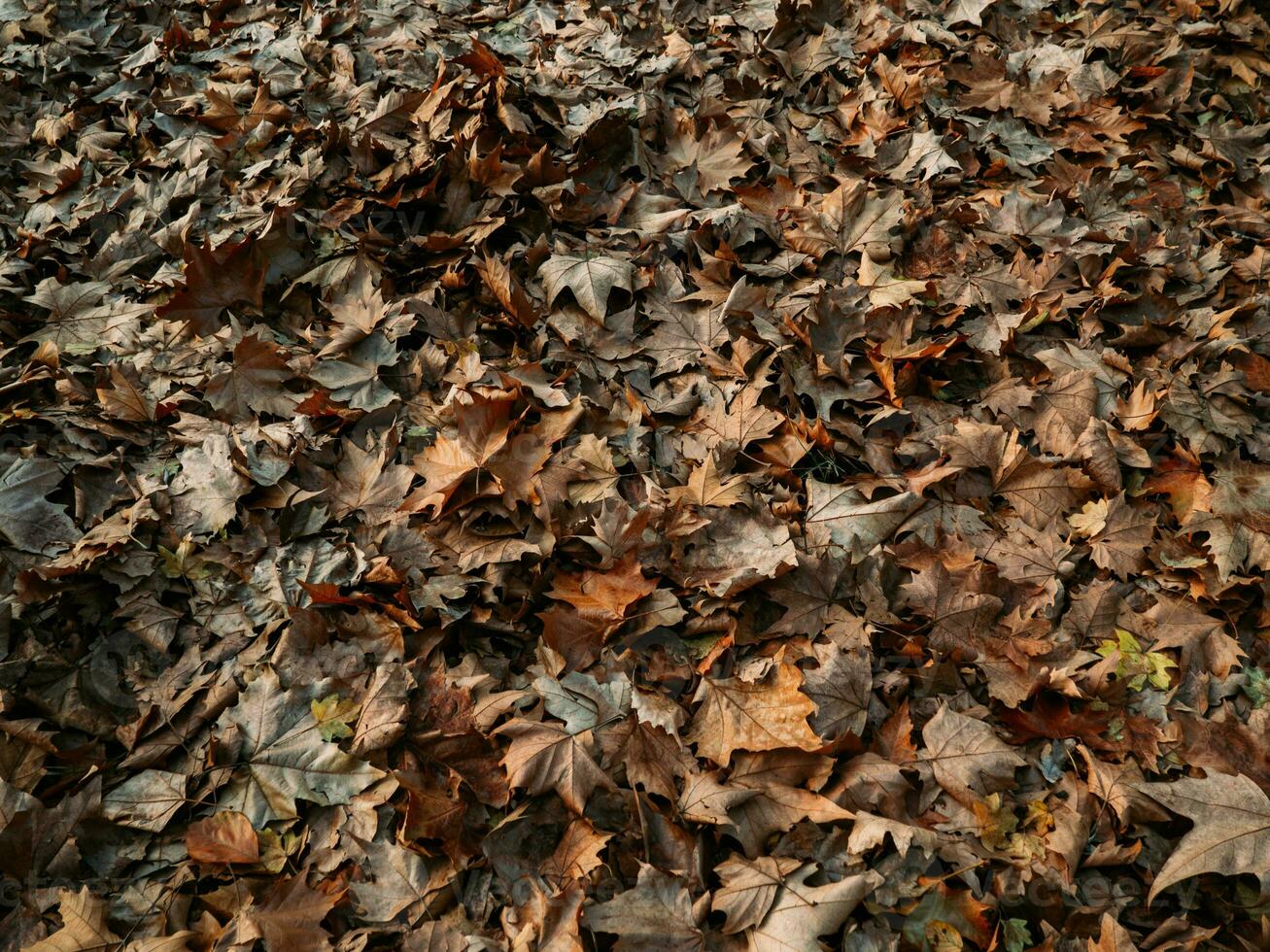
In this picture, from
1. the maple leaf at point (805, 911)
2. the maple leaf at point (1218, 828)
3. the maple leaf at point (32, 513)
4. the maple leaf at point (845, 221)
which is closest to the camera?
the maple leaf at point (805, 911)

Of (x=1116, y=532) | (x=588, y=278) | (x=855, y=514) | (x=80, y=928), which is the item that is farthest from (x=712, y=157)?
(x=80, y=928)

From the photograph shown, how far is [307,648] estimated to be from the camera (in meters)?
2.14

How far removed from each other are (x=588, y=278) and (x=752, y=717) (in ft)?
5.33

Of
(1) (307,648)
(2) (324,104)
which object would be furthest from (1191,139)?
(1) (307,648)

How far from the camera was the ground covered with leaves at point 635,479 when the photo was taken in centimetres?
184

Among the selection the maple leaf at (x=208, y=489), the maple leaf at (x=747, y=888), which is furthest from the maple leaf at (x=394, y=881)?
the maple leaf at (x=208, y=489)

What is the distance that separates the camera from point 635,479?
8.24 feet

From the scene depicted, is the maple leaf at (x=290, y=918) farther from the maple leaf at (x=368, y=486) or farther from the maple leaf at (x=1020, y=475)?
the maple leaf at (x=1020, y=475)

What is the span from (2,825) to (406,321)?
5.73 feet

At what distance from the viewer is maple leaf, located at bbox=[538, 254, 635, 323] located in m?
2.82

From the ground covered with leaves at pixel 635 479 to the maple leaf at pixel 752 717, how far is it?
0.4 inches

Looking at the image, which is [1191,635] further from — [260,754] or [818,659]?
[260,754]

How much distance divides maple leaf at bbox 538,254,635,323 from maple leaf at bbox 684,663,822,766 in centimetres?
139

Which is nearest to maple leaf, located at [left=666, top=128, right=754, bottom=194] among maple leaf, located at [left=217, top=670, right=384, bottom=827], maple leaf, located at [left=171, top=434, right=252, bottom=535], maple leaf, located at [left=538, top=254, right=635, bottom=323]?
maple leaf, located at [left=538, top=254, right=635, bottom=323]
